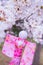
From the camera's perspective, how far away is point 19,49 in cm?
126

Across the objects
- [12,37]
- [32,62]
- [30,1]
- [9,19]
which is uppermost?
[30,1]

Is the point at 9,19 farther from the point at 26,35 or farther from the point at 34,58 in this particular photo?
the point at 34,58

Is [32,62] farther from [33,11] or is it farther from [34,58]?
[33,11]

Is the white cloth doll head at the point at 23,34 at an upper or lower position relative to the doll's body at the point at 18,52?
upper

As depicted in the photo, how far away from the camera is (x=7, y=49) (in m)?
1.27

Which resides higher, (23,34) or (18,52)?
(23,34)

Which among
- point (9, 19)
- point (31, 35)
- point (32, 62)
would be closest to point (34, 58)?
point (32, 62)

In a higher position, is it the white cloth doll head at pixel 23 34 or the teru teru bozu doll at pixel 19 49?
the white cloth doll head at pixel 23 34

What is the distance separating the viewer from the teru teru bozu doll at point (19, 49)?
1.25 meters

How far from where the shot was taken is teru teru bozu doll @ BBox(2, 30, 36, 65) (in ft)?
4.09

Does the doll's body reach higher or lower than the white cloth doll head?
lower

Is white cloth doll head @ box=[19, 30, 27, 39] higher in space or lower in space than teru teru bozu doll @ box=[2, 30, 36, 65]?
higher

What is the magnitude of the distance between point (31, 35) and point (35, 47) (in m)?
0.08

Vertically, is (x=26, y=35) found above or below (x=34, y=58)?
above
